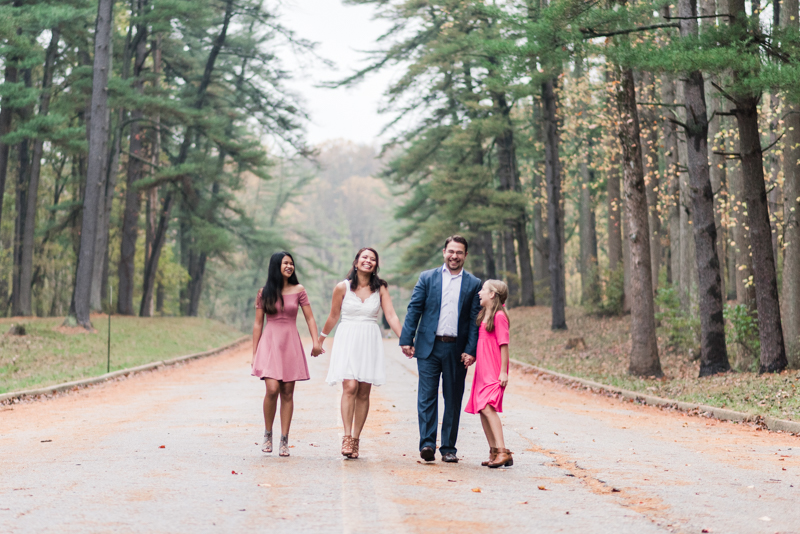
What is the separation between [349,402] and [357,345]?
556 mm

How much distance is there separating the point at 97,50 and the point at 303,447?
23.6 metres

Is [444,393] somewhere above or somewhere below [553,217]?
below

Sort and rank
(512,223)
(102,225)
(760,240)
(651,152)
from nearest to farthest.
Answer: (760,240) < (651,152) < (102,225) < (512,223)

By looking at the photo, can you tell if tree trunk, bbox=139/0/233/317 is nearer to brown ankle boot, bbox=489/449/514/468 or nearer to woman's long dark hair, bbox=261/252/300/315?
woman's long dark hair, bbox=261/252/300/315

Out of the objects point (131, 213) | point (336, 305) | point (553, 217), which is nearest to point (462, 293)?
point (336, 305)

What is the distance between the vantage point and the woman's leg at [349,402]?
8.00m

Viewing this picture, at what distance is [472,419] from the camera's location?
1198 cm

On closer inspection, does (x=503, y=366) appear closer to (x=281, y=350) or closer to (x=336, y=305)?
(x=336, y=305)

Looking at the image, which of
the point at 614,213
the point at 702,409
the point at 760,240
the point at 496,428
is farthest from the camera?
the point at 614,213

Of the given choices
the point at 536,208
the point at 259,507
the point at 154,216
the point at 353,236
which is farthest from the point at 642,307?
the point at 353,236

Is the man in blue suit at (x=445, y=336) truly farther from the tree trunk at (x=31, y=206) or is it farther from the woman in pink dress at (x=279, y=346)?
the tree trunk at (x=31, y=206)

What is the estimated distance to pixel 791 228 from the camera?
16.5 metres

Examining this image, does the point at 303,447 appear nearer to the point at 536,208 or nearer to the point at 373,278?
the point at 373,278

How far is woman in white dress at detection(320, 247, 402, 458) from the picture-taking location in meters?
8.10
